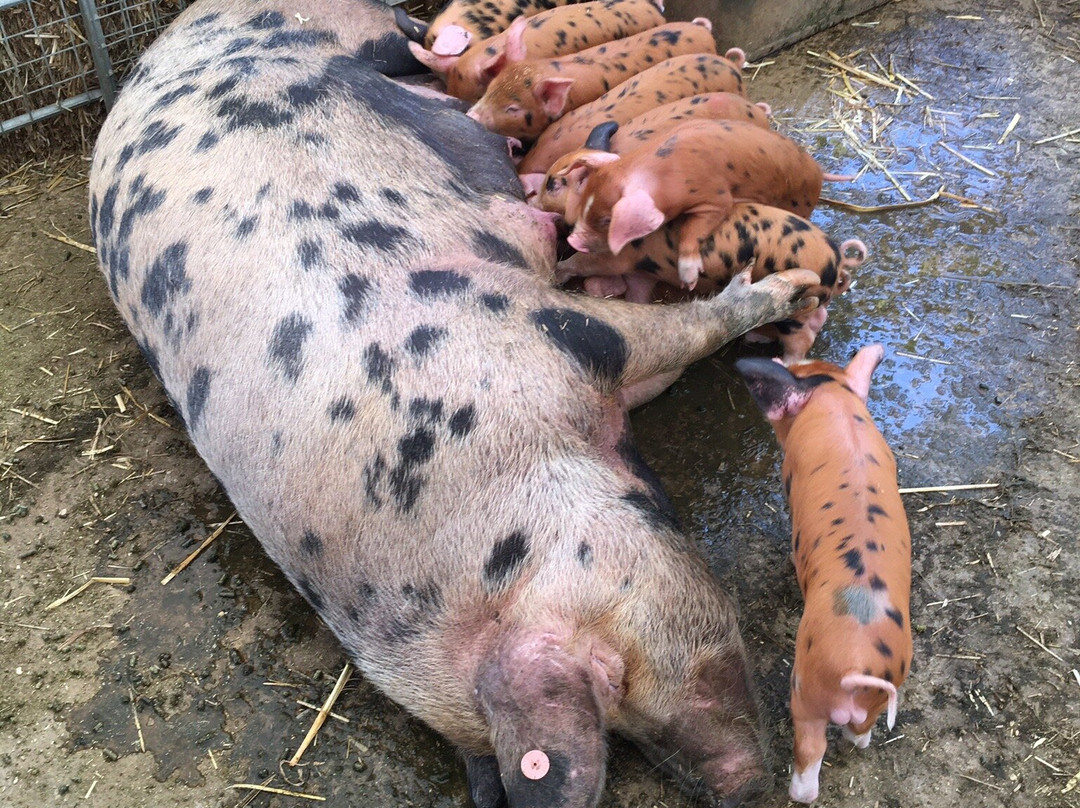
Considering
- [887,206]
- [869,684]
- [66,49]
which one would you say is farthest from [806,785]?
[66,49]

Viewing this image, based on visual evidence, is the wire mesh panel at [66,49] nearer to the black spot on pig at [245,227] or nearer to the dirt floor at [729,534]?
the dirt floor at [729,534]

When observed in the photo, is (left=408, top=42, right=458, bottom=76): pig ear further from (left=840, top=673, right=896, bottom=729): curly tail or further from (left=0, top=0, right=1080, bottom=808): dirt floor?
(left=840, top=673, right=896, bottom=729): curly tail

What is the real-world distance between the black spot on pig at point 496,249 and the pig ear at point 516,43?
0.96 m

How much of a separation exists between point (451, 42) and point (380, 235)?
53.7 inches

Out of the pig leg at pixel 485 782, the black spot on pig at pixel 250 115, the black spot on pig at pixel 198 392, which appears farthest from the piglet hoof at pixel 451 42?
the pig leg at pixel 485 782

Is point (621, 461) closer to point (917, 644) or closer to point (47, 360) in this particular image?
point (917, 644)

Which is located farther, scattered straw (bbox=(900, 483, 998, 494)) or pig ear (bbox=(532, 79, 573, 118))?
pig ear (bbox=(532, 79, 573, 118))

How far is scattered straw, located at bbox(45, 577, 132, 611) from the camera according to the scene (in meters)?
3.28

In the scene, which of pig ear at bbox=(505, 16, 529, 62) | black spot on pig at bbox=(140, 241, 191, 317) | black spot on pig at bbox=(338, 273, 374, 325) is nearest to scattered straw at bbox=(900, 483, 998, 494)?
black spot on pig at bbox=(338, 273, 374, 325)

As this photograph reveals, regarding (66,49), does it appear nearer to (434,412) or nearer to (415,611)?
(434,412)

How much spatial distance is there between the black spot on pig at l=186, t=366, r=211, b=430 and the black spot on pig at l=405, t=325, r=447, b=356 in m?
0.64

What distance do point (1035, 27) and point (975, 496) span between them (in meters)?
3.03

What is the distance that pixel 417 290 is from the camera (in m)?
2.99

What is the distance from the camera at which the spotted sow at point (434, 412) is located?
102 inches
